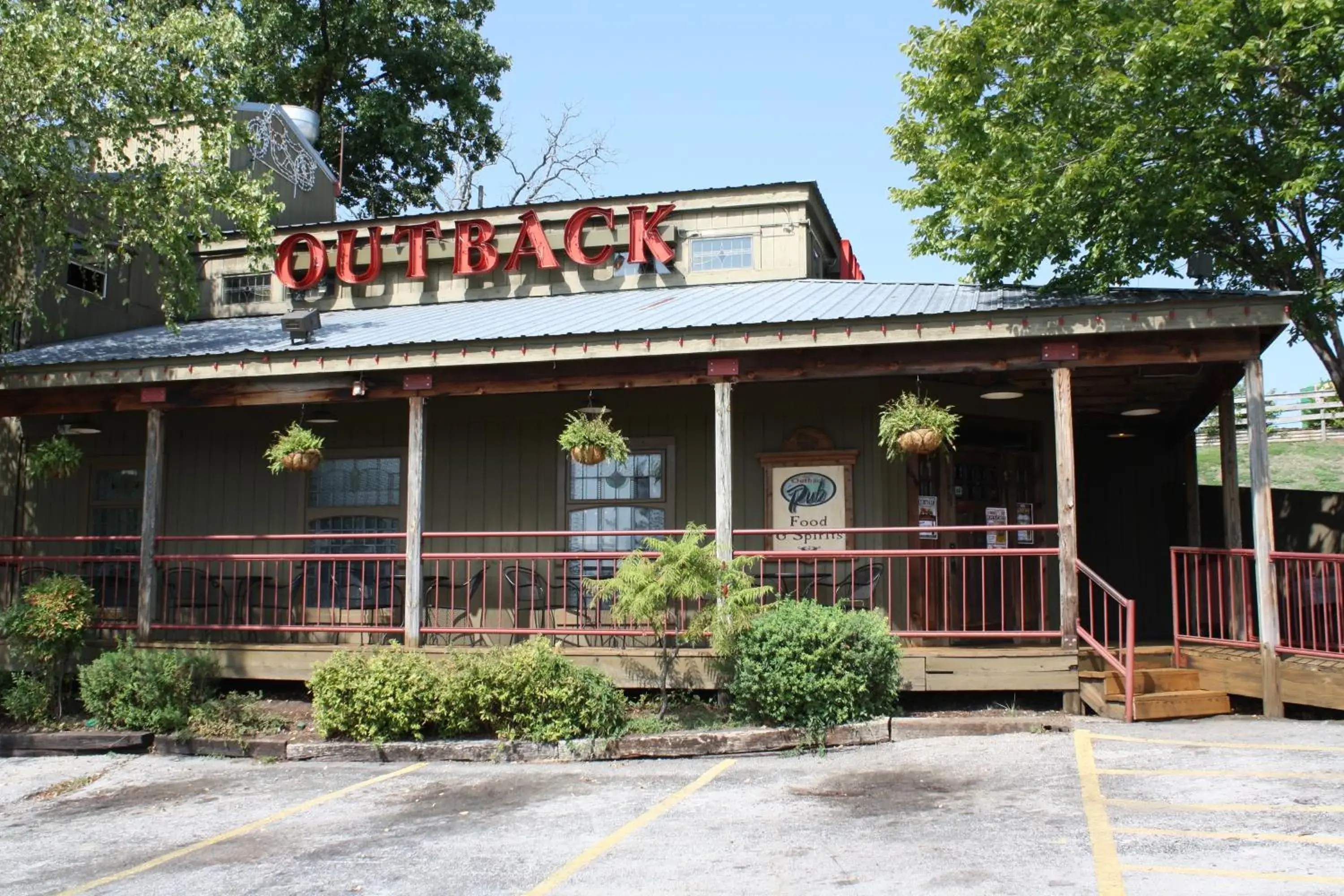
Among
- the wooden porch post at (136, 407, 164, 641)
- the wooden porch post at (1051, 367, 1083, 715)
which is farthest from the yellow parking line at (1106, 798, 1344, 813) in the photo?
the wooden porch post at (136, 407, 164, 641)

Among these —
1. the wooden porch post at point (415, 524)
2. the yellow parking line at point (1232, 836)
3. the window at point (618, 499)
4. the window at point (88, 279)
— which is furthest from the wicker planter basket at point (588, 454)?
the window at point (88, 279)

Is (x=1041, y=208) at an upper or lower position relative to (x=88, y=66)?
lower

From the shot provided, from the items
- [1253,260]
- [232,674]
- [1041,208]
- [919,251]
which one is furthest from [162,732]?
[1253,260]

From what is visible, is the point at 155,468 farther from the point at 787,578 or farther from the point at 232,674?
the point at 787,578

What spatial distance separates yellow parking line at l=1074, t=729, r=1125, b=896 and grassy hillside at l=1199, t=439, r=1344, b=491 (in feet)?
63.6

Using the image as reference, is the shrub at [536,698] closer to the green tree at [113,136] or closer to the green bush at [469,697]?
the green bush at [469,697]

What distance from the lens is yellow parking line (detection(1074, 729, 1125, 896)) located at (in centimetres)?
545

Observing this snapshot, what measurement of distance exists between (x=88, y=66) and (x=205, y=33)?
146 cm

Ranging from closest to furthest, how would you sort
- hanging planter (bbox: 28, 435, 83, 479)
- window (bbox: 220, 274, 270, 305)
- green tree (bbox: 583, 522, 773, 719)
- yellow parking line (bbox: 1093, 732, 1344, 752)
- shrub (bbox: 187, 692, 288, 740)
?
yellow parking line (bbox: 1093, 732, 1344, 752)
green tree (bbox: 583, 522, 773, 719)
shrub (bbox: 187, 692, 288, 740)
hanging planter (bbox: 28, 435, 83, 479)
window (bbox: 220, 274, 270, 305)

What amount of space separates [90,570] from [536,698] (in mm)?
7388

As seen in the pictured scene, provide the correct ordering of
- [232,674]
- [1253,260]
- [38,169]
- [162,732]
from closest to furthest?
[162,732] → [232,674] → [38,169] → [1253,260]

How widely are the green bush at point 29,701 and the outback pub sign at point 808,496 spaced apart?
6.99 m

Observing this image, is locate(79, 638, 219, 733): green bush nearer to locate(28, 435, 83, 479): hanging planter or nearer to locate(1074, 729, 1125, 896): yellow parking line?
locate(28, 435, 83, 479): hanging planter

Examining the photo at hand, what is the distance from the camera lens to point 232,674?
A: 11570mm
